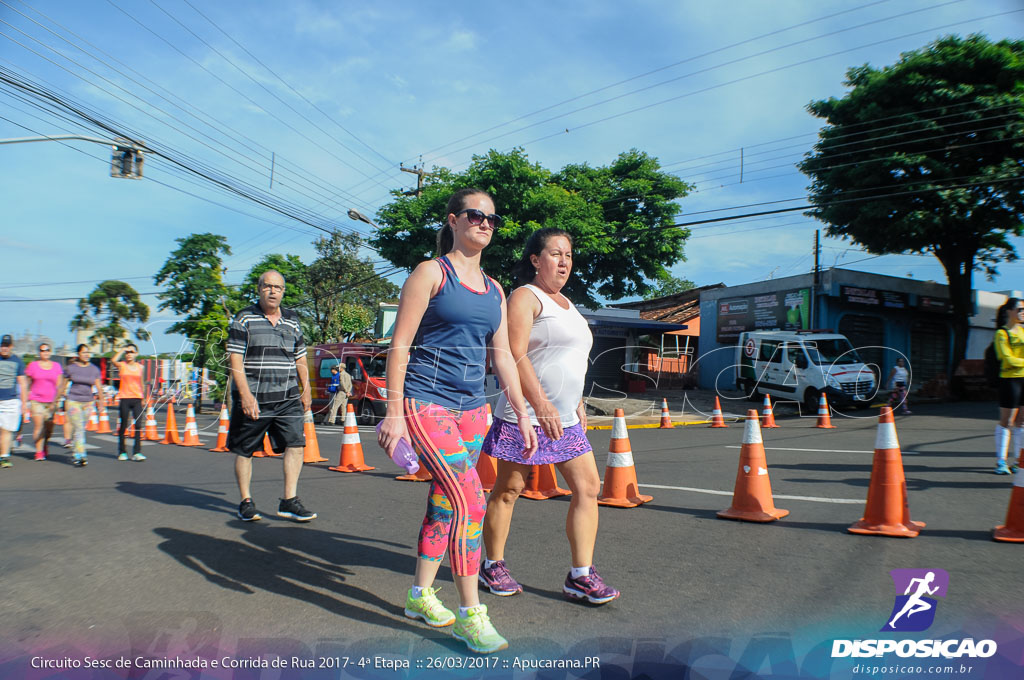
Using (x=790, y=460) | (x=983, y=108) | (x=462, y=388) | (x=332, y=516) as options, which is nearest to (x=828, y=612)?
(x=462, y=388)

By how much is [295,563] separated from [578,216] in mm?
22350

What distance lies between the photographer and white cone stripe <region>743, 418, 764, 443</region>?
517 cm

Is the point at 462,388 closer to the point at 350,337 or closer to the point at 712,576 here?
the point at 712,576

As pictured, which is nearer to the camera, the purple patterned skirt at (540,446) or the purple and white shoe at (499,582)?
the purple patterned skirt at (540,446)

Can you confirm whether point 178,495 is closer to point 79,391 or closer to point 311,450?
point 311,450

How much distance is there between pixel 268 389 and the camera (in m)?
5.05

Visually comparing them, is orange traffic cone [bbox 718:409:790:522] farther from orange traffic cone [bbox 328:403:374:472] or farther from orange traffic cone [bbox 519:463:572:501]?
orange traffic cone [bbox 328:403:374:472]

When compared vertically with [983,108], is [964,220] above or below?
below

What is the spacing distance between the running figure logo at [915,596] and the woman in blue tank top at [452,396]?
1.75 metres

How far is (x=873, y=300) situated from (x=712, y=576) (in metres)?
25.9

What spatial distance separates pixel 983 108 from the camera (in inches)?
747

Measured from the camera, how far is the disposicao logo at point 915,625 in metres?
2.55

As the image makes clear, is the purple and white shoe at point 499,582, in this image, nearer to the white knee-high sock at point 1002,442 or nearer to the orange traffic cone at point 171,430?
the white knee-high sock at point 1002,442

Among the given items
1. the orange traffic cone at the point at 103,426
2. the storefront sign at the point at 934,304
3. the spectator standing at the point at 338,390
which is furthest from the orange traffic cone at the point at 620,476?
the storefront sign at the point at 934,304
